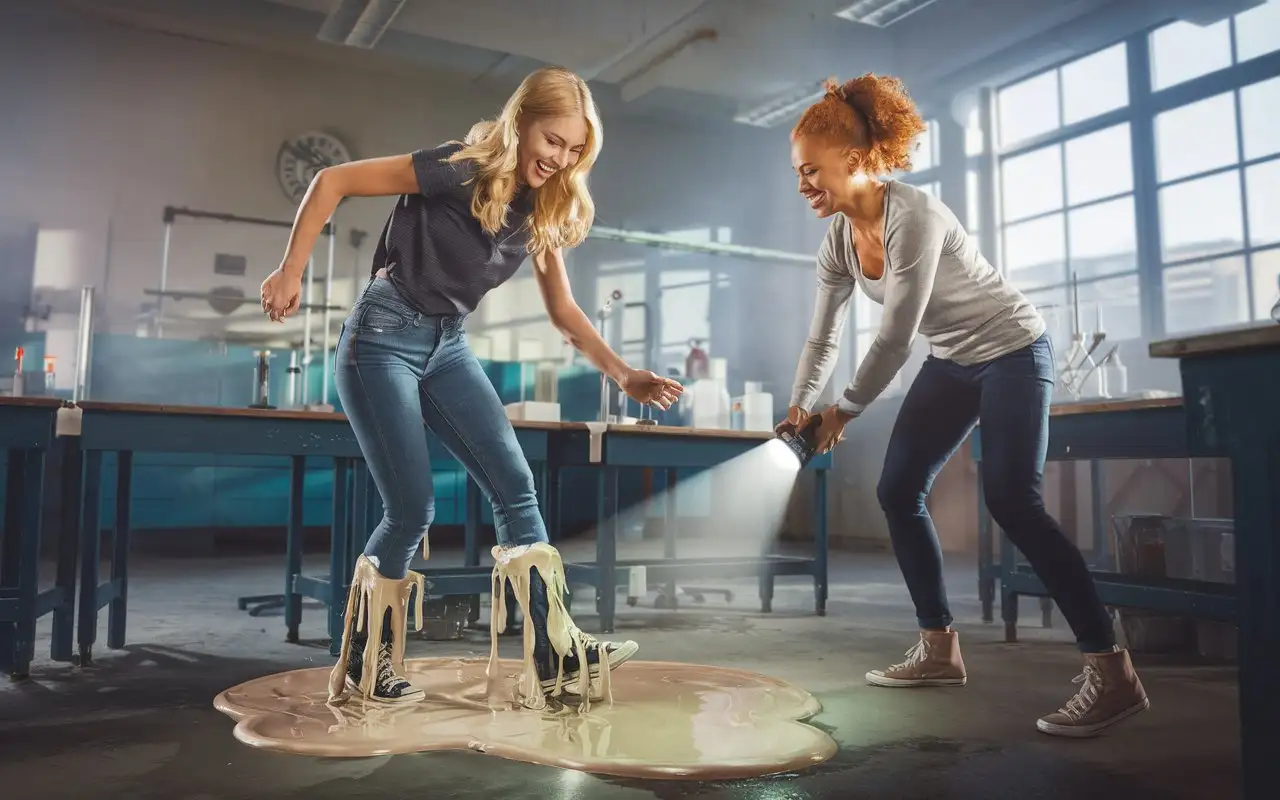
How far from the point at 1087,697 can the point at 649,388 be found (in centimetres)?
107

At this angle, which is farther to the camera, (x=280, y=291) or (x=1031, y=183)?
(x=1031, y=183)

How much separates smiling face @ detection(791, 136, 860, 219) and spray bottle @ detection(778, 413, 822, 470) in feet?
1.49

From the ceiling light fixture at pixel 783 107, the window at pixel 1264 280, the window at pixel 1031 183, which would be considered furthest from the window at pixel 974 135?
the window at pixel 1264 280

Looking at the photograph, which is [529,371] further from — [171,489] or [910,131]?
[910,131]

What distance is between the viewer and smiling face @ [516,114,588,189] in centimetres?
180

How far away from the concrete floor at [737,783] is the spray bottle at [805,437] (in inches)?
22.5

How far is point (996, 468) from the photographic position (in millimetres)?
1941

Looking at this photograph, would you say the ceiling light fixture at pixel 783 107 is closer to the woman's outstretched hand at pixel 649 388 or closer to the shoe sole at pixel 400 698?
the woman's outstretched hand at pixel 649 388

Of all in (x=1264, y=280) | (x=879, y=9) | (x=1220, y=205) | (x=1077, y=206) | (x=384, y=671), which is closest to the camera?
(x=384, y=671)

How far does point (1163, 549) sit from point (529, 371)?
5110mm

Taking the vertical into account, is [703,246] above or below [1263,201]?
above

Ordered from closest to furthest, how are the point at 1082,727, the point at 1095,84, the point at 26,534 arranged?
1. the point at 1082,727
2. the point at 26,534
3. the point at 1095,84

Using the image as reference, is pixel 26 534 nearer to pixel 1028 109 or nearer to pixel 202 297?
pixel 202 297

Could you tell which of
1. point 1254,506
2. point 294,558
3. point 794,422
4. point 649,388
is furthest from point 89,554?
point 1254,506
